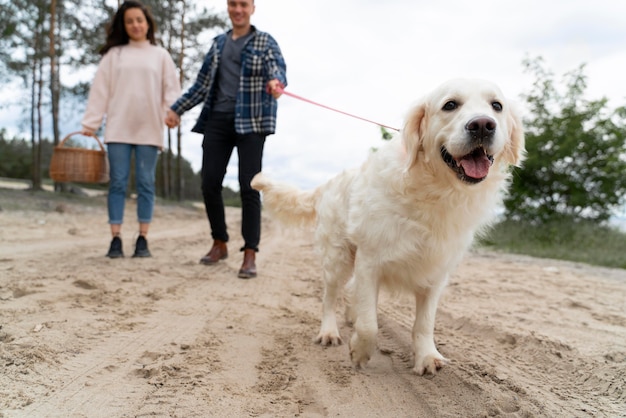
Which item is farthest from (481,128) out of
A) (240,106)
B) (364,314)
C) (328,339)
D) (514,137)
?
(240,106)

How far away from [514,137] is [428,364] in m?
1.37

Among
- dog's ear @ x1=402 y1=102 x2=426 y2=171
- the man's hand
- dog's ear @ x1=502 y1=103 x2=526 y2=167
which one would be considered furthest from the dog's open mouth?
the man's hand

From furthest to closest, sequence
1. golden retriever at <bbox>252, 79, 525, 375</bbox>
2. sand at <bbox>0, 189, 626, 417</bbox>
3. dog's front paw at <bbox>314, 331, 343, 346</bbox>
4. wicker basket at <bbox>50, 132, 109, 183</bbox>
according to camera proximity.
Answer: wicker basket at <bbox>50, 132, 109, 183</bbox>
dog's front paw at <bbox>314, 331, 343, 346</bbox>
golden retriever at <bbox>252, 79, 525, 375</bbox>
sand at <bbox>0, 189, 626, 417</bbox>

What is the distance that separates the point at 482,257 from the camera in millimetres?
7750

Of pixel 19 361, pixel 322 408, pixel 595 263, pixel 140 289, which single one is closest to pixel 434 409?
pixel 322 408

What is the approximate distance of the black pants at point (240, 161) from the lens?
507cm

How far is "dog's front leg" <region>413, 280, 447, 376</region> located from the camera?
8.87 ft

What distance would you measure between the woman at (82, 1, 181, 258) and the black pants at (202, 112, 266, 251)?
77 centimetres

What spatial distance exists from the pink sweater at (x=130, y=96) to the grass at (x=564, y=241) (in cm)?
539

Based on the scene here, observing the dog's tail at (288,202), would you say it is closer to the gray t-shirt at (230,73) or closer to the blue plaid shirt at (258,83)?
the blue plaid shirt at (258,83)

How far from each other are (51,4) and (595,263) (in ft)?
49.7

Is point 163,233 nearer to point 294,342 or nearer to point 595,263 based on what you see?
point 294,342

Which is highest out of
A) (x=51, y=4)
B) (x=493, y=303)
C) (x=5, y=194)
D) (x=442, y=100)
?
(x=51, y=4)

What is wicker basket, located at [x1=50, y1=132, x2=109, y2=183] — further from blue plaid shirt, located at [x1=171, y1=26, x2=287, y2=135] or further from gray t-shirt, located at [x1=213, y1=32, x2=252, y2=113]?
blue plaid shirt, located at [x1=171, y1=26, x2=287, y2=135]
